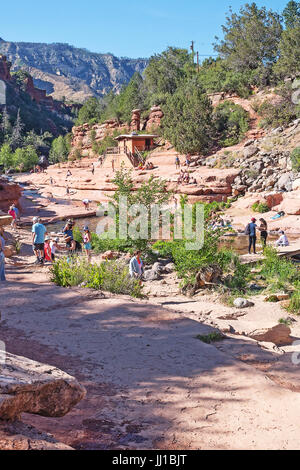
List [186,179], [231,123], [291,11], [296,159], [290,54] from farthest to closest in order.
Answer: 1. [291,11]
2. [231,123]
3. [290,54]
4. [186,179]
5. [296,159]

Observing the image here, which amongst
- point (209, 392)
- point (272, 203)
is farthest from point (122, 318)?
point (272, 203)

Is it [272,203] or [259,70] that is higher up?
[259,70]

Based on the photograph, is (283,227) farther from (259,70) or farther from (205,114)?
(259,70)

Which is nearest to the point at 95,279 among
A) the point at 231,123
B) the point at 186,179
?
the point at 186,179

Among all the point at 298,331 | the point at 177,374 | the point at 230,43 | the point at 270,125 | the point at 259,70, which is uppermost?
the point at 230,43

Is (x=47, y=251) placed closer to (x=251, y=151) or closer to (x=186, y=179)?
(x=186, y=179)

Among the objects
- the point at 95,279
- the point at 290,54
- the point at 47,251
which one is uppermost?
the point at 290,54

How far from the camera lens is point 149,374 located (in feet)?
13.4

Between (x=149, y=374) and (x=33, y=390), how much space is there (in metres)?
1.91

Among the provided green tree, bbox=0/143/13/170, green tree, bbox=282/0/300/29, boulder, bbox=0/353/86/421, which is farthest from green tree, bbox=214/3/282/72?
boulder, bbox=0/353/86/421

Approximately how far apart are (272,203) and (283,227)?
4.70 m

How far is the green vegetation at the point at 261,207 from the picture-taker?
23344 millimetres

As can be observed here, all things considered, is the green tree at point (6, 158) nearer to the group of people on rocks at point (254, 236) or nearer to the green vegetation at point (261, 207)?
the green vegetation at point (261, 207)

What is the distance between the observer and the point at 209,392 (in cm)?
373
